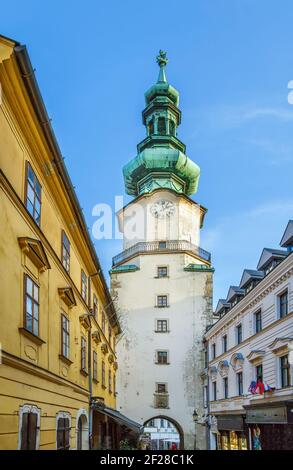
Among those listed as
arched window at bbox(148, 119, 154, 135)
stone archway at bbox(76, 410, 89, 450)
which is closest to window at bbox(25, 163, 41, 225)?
stone archway at bbox(76, 410, 89, 450)

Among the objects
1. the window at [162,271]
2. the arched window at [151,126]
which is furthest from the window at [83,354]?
the arched window at [151,126]

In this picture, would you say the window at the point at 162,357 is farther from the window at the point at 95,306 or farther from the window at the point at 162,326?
the window at the point at 95,306

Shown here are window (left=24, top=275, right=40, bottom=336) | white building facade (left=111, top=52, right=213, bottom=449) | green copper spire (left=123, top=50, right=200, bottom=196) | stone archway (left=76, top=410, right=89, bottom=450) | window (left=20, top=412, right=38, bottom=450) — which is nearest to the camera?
window (left=20, top=412, right=38, bottom=450)

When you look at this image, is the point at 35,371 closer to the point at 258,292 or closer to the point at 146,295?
the point at 258,292

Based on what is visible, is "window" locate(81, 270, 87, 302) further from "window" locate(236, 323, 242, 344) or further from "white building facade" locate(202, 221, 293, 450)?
"window" locate(236, 323, 242, 344)

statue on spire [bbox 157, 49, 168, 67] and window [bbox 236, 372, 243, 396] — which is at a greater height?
statue on spire [bbox 157, 49, 168, 67]

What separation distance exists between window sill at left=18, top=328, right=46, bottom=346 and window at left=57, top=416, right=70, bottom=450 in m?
2.88

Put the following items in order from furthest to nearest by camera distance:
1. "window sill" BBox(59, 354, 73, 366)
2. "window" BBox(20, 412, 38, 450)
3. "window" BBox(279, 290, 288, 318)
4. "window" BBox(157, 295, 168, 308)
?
"window" BBox(157, 295, 168, 308) < "window" BBox(279, 290, 288, 318) < "window sill" BBox(59, 354, 73, 366) < "window" BBox(20, 412, 38, 450)

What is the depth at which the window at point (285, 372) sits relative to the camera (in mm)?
19719

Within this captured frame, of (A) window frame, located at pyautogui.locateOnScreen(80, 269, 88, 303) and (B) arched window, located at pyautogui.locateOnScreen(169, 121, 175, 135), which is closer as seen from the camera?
(A) window frame, located at pyautogui.locateOnScreen(80, 269, 88, 303)

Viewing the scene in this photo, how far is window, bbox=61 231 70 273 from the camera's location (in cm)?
1490

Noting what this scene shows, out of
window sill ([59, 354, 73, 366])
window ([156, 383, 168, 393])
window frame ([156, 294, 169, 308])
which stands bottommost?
window ([156, 383, 168, 393])

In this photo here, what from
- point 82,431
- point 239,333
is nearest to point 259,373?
point 239,333
